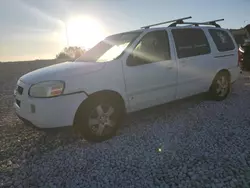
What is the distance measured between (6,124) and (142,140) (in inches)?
119

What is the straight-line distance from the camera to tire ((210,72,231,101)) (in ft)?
20.6

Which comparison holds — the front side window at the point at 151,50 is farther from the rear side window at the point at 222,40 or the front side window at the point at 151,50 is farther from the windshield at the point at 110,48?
the rear side window at the point at 222,40

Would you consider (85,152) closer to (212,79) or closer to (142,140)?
(142,140)

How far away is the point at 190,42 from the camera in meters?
5.68

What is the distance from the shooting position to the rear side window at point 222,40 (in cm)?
622

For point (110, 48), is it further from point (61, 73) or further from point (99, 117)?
point (99, 117)

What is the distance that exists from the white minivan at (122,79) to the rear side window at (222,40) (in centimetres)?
3

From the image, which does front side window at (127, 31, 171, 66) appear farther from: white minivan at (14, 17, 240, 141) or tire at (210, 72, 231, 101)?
tire at (210, 72, 231, 101)

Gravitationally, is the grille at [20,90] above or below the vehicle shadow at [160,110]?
above

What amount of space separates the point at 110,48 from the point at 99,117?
1.50 meters

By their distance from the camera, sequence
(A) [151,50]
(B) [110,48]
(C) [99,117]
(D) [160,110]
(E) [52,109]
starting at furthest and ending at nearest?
(D) [160,110], (B) [110,48], (A) [151,50], (C) [99,117], (E) [52,109]

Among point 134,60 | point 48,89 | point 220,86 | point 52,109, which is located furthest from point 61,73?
point 220,86

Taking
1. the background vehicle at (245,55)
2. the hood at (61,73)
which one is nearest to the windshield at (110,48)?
the hood at (61,73)

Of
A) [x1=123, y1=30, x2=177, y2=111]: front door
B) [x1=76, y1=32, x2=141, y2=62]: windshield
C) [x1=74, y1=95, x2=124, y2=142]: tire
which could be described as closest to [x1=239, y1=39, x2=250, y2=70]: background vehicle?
[x1=123, y1=30, x2=177, y2=111]: front door
